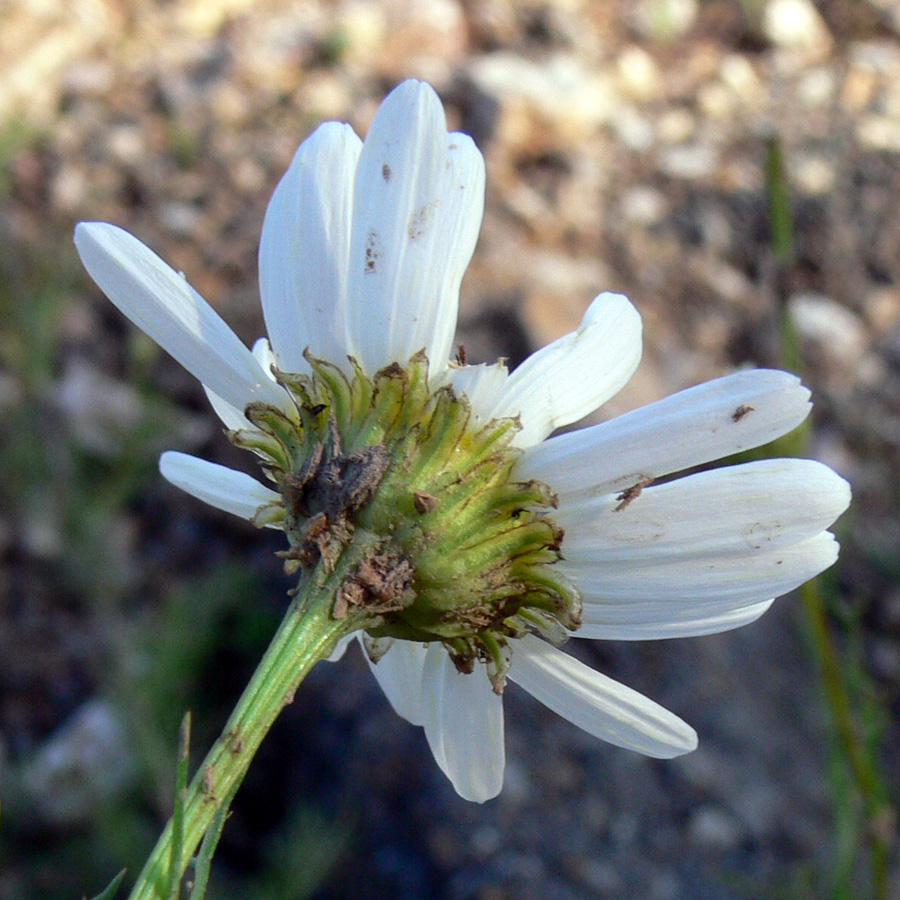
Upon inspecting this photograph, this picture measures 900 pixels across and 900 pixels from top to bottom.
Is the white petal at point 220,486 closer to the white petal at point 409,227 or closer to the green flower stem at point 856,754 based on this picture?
the white petal at point 409,227

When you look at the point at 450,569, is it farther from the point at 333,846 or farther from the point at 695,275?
the point at 695,275

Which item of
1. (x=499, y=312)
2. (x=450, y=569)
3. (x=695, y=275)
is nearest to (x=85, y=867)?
(x=499, y=312)

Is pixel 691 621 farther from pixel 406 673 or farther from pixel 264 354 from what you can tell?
pixel 264 354

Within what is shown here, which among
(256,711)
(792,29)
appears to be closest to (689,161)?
(792,29)

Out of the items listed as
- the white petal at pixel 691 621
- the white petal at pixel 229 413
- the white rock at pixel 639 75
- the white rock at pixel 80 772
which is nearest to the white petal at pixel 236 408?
the white petal at pixel 229 413

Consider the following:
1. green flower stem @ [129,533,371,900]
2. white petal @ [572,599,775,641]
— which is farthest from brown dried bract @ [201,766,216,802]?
white petal @ [572,599,775,641]

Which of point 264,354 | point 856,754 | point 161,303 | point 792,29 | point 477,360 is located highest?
point 161,303
